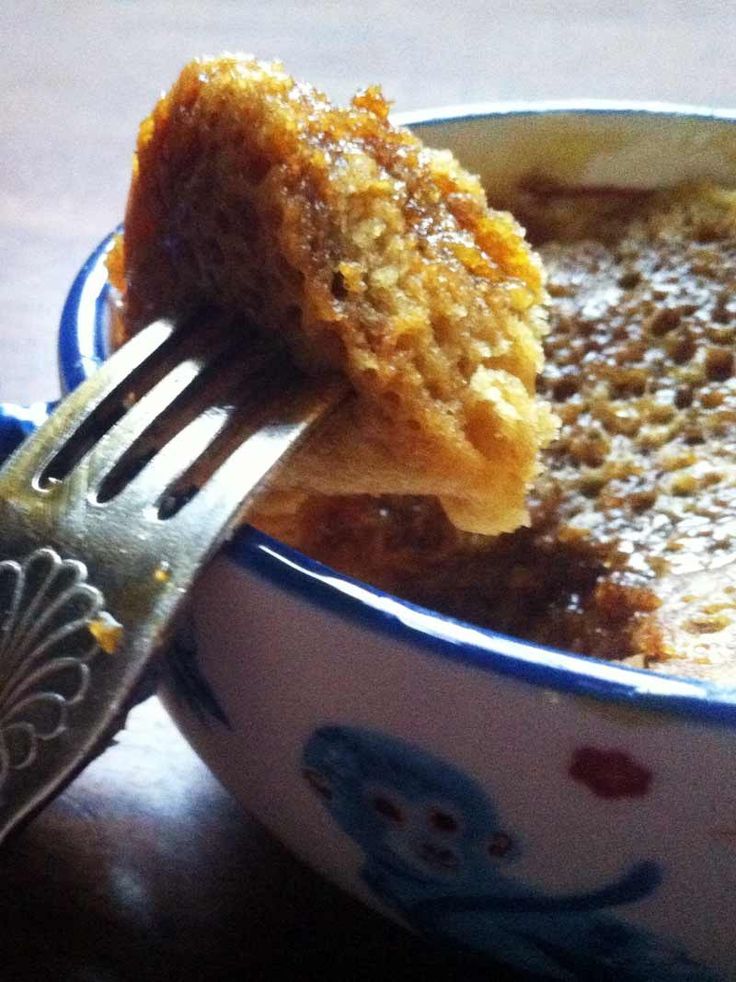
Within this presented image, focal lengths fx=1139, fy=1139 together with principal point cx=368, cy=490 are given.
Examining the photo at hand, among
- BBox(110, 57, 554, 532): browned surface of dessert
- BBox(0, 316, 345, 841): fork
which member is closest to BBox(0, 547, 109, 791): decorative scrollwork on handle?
BBox(0, 316, 345, 841): fork


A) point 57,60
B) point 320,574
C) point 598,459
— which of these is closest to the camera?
point 320,574

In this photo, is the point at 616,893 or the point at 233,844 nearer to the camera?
the point at 616,893

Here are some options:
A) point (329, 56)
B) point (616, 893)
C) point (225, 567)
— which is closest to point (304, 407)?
point (225, 567)

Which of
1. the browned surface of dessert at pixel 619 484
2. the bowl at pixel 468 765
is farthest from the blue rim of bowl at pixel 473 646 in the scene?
the browned surface of dessert at pixel 619 484

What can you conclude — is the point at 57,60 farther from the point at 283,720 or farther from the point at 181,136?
the point at 283,720

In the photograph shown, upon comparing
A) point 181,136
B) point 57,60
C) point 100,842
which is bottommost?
point 100,842

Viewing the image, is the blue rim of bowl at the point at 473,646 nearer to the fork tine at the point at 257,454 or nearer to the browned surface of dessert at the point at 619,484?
the fork tine at the point at 257,454

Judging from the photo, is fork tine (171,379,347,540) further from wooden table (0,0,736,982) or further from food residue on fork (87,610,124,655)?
wooden table (0,0,736,982)
